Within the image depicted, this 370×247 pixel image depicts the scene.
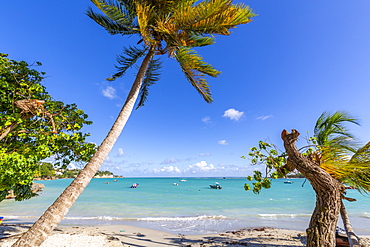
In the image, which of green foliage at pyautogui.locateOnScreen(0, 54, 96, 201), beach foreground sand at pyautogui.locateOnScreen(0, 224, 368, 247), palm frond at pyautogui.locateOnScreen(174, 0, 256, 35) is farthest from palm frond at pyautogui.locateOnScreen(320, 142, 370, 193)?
beach foreground sand at pyautogui.locateOnScreen(0, 224, 368, 247)

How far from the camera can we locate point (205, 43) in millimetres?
6441

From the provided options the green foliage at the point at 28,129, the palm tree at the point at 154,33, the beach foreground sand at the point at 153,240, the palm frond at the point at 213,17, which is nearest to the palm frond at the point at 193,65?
the palm tree at the point at 154,33

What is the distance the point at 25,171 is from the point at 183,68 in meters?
5.50

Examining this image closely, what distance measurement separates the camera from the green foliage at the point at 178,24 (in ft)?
15.3

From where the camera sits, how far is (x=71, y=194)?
349cm

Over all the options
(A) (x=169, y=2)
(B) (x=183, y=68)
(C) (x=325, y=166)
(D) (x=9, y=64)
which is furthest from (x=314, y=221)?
(D) (x=9, y=64)

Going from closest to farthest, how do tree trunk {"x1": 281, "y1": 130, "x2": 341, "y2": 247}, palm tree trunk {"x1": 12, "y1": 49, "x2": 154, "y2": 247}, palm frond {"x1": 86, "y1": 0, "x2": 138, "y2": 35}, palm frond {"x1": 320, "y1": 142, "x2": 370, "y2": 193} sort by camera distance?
palm frond {"x1": 320, "y1": 142, "x2": 370, "y2": 193}
tree trunk {"x1": 281, "y1": 130, "x2": 341, "y2": 247}
palm tree trunk {"x1": 12, "y1": 49, "x2": 154, "y2": 247}
palm frond {"x1": 86, "y1": 0, "x2": 138, "y2": 35}

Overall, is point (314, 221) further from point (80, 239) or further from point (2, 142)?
point (80, 239)

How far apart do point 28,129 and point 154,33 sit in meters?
4.80

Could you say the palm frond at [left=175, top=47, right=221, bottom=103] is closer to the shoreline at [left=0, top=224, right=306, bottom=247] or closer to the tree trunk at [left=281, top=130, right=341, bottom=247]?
the tree trunk at [left=281, top=130, right=341, bottom=247]

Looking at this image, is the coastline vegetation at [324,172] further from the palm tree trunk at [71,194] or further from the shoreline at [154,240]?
the shoreline at [154,240]

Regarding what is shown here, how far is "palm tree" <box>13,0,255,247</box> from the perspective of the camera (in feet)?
11.2

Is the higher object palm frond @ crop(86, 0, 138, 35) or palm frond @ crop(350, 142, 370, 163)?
palm frond @ crop(86, 0, 138, 35)

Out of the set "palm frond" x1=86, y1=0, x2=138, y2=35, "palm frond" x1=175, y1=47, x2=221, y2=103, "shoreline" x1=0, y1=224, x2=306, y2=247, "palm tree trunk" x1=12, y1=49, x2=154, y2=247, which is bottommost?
"shoreline" x1=0, y1=224, x2=306, y2=247
